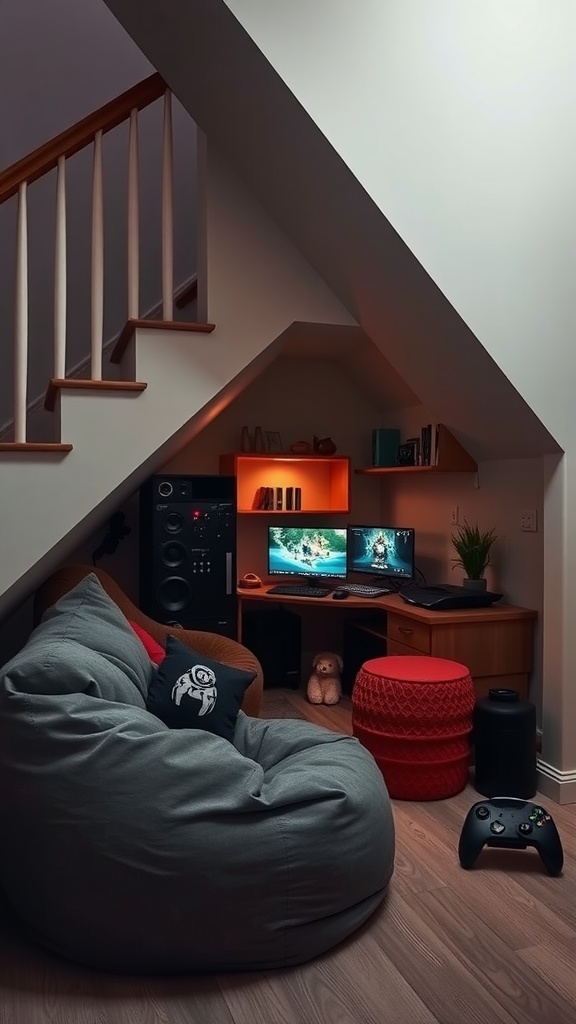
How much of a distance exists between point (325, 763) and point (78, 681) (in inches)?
30.6

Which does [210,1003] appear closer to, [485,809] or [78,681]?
[78,681]

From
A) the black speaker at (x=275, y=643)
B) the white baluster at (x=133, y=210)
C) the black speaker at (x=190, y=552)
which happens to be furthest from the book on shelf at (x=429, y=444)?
the white baluster at (x=133, y=210)

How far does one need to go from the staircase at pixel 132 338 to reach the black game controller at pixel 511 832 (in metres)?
1.73

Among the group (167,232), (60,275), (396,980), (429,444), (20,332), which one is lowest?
(396,980)

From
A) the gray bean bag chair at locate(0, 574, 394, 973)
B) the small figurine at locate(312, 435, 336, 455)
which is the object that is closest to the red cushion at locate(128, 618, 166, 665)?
the gray bean bag chair at locate(0, 574, 394, 973)

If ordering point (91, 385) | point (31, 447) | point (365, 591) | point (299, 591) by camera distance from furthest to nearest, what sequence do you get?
point (299, 591) < point (365, 591) < point (91, 385) < point (31, 447)

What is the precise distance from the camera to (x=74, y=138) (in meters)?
2.81

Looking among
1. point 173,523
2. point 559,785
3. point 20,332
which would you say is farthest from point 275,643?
point 20,332

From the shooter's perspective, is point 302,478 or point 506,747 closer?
point 506,747

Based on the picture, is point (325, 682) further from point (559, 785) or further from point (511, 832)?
point (511, 832)

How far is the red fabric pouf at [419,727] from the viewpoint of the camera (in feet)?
9.28

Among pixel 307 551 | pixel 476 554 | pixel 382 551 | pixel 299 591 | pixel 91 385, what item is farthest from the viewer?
pixel 307 551

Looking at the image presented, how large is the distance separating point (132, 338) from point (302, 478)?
202 centimetres

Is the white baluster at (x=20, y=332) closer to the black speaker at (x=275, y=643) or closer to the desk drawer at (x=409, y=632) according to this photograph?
the desk drawer at (x=409, y=632)
